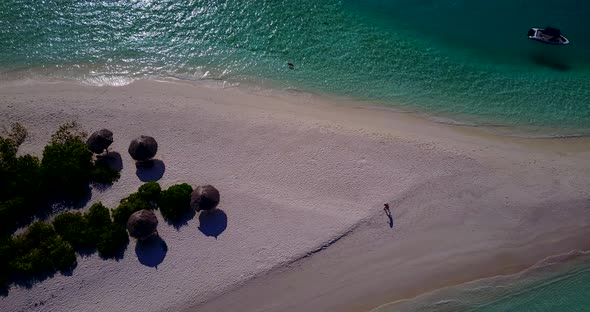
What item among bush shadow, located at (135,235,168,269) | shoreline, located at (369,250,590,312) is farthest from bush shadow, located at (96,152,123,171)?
shoreline, located at (369,250,590,312)

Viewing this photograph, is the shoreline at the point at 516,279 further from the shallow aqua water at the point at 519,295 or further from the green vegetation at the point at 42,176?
the green vegetation at the point at 42,176

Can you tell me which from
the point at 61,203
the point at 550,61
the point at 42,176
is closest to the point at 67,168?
the point at 42,176

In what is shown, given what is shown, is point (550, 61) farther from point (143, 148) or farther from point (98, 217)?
point (98, 217)

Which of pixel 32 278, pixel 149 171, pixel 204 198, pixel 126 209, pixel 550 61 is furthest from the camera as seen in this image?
pixel 550 61

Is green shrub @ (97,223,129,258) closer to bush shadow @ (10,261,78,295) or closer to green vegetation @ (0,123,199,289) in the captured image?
green vegetation @ (0,123,199,289)

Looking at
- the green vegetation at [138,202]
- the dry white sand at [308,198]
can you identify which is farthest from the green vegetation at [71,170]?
the green vegetation at [138,202]

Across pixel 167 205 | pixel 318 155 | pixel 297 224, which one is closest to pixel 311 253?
pixel 297 224
